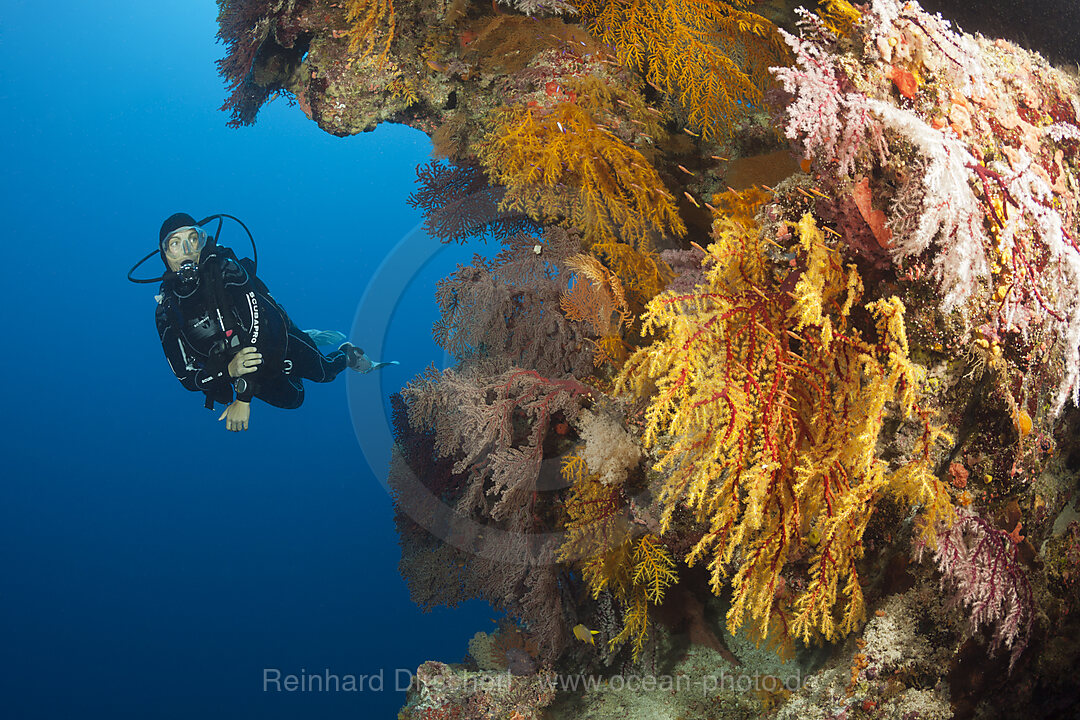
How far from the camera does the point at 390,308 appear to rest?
4.89m

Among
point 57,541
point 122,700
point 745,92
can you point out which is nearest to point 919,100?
point 745,92

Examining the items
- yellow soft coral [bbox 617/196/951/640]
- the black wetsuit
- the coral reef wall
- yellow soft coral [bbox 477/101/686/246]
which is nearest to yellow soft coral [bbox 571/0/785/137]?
the coral reef wall

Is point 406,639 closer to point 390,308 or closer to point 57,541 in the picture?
point 57,541

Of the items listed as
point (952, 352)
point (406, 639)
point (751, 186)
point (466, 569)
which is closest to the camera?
point (952, 352)

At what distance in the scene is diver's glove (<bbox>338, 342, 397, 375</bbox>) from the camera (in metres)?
6.51

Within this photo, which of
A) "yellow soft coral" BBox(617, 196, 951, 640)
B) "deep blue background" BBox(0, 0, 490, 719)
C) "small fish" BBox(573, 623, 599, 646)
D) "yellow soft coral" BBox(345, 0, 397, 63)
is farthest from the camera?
"deep blue background" BBox(0, 0, 490, 719)

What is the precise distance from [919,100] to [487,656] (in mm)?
4610

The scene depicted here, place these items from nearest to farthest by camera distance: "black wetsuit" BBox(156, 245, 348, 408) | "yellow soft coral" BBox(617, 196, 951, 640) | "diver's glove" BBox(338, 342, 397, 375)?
"yellow soft coral" BBox(617, 196, 951, 640) → "black wetsuit" BBox(156, 245, 348, 408) → "diver's glove" BBox(338, 342, 397, 375)

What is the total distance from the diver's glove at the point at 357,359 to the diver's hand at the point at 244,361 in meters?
1.23

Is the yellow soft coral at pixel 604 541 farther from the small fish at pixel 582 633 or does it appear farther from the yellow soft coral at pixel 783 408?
the small fish at pixel 582 633

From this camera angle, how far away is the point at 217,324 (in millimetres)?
5078

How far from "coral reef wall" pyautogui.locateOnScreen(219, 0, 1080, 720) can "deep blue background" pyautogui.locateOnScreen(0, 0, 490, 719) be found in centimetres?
1568

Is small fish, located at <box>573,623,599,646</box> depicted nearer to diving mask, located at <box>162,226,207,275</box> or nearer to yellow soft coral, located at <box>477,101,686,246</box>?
yellow soft coral, located at <box>477,101,686,246</box>

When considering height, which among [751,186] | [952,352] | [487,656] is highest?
[751,186]
